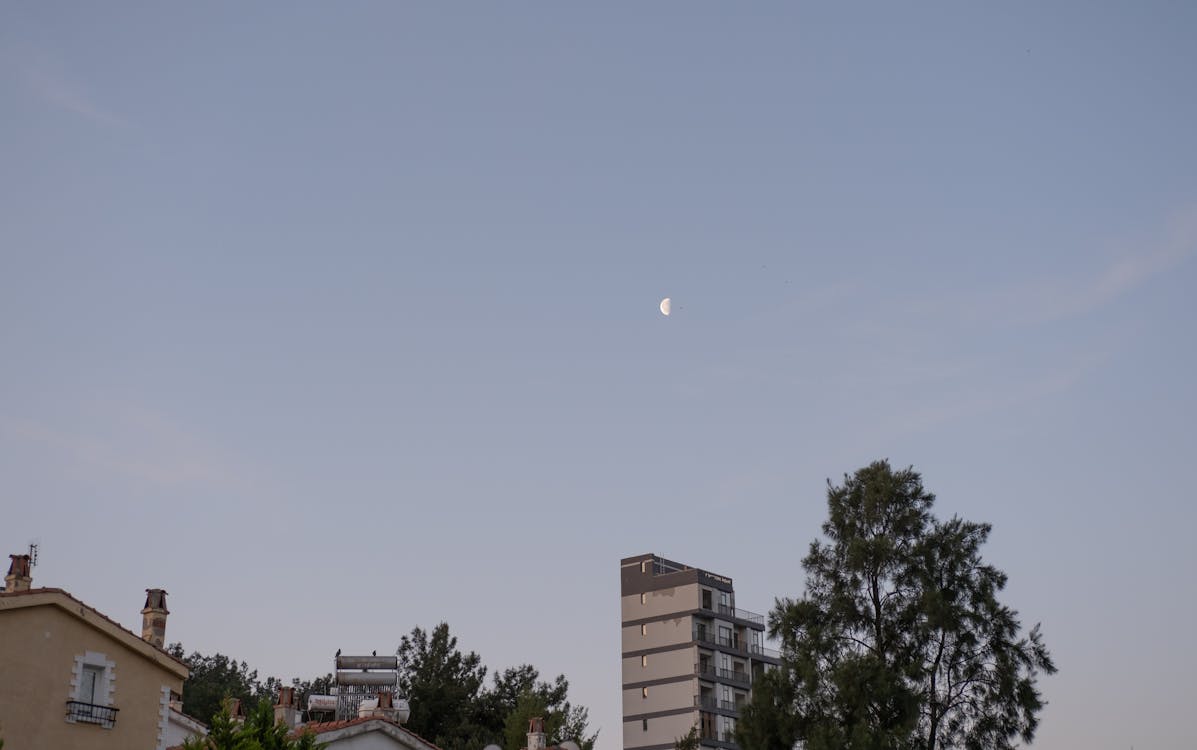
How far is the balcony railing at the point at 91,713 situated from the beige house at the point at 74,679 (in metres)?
0.02

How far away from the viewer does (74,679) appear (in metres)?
31.9

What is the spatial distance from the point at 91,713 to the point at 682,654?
100 m

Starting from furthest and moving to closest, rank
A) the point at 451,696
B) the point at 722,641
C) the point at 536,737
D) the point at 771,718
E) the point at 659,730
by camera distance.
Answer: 1. the point at 722,641
2. the point at 659,730
3. the point at 451,696
4. the point at 771,718
5. the point at 536,737

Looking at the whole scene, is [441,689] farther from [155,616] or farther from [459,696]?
[155,616]

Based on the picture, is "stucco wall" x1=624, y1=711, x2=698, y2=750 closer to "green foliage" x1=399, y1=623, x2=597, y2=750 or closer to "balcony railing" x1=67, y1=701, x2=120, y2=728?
"green foliage" x1=399, y1=623, x2=597, y2=750

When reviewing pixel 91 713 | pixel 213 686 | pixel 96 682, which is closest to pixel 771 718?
pixel 96 682

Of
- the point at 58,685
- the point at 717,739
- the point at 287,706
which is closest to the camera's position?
the point at 58,685

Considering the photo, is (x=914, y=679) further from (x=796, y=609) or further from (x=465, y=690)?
(x=465, y=690)

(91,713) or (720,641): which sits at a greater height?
(720,641)

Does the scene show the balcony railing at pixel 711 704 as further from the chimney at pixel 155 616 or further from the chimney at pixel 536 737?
the chimney at pixel 155 616

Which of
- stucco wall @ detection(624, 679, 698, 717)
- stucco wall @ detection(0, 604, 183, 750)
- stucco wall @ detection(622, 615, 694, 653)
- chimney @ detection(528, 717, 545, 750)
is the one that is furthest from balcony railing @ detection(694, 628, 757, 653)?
stucco wall @ detection(0, 604, 183, 750)

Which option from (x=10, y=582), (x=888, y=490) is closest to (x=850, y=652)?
(x=888, y=490)

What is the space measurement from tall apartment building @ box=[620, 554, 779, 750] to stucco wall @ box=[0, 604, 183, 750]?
94.6 m

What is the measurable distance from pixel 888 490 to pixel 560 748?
23234 mm
